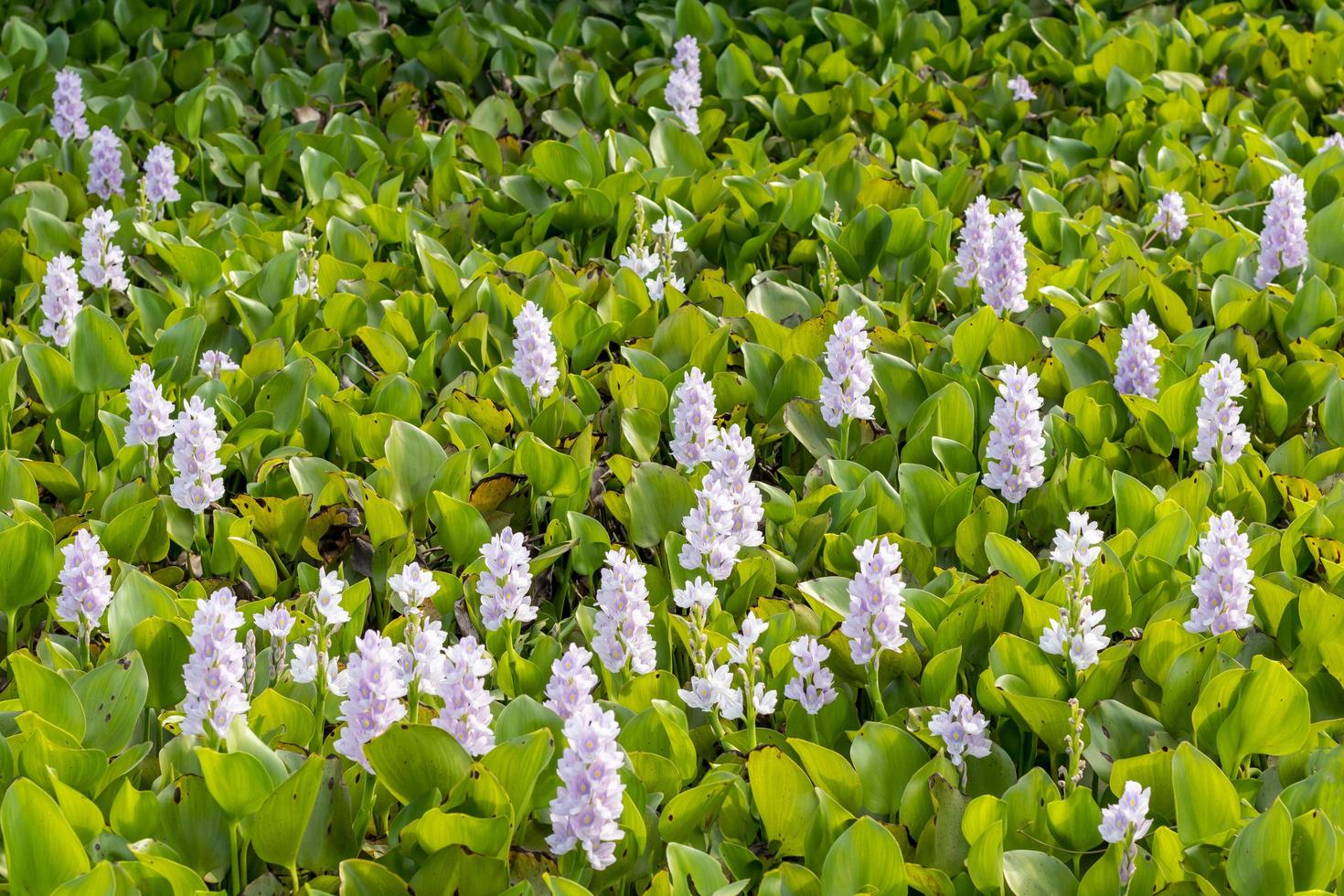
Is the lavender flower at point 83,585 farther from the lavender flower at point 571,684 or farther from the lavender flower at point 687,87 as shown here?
the lavender flower at point 687,87

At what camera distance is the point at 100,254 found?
404 centimetres

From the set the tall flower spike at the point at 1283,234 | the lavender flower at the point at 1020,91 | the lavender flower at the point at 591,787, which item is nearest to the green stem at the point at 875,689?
the lavender flower at the point at 591,787

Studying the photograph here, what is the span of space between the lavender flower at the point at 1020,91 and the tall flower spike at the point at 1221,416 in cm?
289

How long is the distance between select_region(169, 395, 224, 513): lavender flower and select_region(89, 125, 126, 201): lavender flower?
209 centimetres

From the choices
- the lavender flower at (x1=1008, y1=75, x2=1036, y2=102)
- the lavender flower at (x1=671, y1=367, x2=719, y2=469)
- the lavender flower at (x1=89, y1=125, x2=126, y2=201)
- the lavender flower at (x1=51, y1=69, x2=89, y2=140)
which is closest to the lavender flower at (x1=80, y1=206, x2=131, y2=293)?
the lavender flower at (x1=89, y1=125, x2=126, y2=201)

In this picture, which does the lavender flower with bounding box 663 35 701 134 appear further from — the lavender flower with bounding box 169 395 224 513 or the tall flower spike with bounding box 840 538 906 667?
the tall flower spike with bounding box 840 538 906 667

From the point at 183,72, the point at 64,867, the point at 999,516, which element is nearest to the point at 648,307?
the point at 999,516

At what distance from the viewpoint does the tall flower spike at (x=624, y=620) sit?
A: 101 inches

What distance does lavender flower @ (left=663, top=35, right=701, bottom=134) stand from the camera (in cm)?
545

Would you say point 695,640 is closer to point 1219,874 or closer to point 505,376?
point 1219,874

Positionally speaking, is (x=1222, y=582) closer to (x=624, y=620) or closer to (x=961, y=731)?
(x=961, y=731)

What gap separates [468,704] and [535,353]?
1364 mm

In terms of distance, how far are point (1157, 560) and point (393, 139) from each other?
361cm

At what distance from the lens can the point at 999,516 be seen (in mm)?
3045
